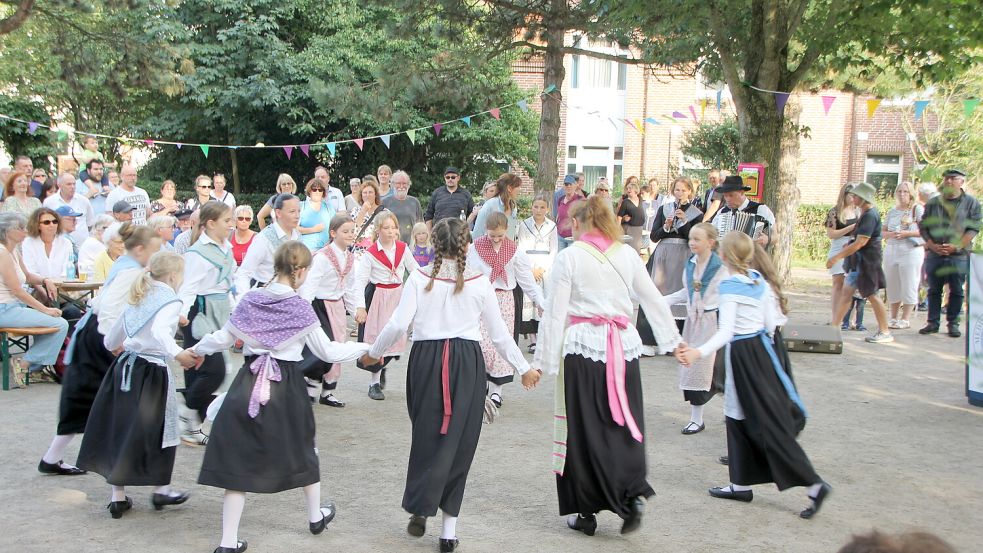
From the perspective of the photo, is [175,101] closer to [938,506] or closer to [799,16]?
[799,16]

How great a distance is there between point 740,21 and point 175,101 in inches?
683

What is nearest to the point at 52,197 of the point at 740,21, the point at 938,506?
the point at 740,21

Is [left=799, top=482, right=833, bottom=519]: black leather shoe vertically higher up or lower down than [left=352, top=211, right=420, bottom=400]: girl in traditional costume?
lower down

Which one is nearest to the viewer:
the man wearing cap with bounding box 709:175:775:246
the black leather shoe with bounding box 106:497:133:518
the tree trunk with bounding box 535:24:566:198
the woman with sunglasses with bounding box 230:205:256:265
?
the black leather shoe with bounding box 106:497:133:518

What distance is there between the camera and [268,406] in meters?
4.56

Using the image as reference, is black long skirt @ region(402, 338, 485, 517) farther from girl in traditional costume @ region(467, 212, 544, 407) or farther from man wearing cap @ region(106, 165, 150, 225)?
man wearing cap @ region(106, 165, 150, 225)

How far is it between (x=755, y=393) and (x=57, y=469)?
14.8ft

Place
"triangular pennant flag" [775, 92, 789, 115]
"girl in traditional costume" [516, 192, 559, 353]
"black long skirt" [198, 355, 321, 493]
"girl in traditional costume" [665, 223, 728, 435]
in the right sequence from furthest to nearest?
"triangular pennant flag" [775, 92, 789, 115]
"girl in traditional costume" [516, 192, 559, 353]
"girl in traditional costume" [665, 223, 728, 435]
"black long skirt" [198, 355, 321, 493]

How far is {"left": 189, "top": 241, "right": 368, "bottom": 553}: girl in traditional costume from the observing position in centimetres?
448

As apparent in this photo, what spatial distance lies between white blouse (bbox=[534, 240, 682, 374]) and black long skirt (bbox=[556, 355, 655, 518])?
111mm

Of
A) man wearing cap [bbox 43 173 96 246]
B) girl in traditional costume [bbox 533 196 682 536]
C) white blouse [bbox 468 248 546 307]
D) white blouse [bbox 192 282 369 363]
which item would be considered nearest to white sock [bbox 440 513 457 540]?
girl in traditional costume [bbox 533 196 682 536]

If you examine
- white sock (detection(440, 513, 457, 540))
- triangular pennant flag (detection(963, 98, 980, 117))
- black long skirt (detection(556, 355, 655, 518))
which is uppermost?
triangular pennant flag (detection(963, 98, 980, 117))

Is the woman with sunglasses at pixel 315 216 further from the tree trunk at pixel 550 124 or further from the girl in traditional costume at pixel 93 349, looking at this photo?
the girl in traditional costume at pixel 93 349

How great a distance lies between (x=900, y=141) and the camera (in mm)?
Answer: 28609
